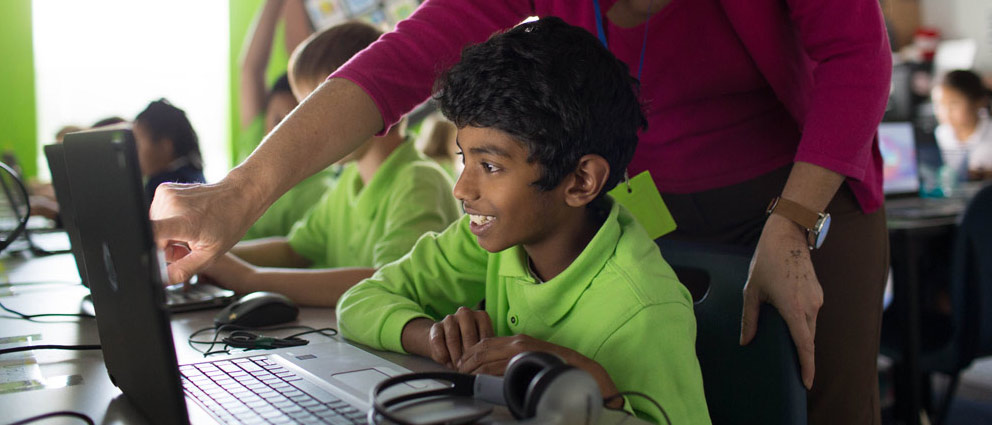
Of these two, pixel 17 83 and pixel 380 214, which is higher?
pixel 380 214

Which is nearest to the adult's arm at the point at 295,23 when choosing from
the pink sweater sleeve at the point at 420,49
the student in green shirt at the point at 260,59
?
the student in green shirt at the point at 260,59

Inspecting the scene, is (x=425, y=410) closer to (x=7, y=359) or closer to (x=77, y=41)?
(x=7, y=359)

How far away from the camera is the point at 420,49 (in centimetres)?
112

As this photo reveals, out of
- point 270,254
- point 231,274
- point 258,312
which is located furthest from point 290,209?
point 258,312

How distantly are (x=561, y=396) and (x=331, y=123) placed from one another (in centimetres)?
53

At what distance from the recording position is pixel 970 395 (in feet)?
10.2

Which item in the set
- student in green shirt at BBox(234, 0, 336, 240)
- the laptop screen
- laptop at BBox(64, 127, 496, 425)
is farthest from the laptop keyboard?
the laptop screen

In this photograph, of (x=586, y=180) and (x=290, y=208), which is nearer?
(x=586, y=180)

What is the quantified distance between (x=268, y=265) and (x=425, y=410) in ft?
4.29

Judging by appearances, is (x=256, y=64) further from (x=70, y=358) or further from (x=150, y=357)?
(x=150, y=357)

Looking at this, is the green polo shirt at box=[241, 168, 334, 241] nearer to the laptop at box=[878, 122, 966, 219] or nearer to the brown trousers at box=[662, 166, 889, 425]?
the brown trousers at box=[662, 166, 889, 425]

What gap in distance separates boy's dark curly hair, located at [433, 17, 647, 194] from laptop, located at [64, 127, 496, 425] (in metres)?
0.31

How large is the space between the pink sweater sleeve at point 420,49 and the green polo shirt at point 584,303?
0.20m

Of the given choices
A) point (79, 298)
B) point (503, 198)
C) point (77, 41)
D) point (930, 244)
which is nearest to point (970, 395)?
point (930, 244)
